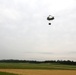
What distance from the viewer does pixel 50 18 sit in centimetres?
4400

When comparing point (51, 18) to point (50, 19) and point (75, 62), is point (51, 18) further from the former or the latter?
point (75, 62)

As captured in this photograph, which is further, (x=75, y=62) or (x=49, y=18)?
(x=75, y=62)

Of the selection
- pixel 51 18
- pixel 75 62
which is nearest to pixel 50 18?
pixel 51 18

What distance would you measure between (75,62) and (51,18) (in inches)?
5331

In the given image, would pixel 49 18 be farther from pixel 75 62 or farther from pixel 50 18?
pixel 75 62

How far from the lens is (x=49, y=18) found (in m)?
44.0

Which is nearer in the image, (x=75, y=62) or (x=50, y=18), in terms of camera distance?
(x=50, y=18)

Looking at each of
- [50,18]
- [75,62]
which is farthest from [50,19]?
[75,62]

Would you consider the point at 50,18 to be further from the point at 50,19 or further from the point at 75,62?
the point at 75,62

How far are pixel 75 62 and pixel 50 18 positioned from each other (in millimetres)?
135406

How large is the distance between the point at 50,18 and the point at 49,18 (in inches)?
7.5

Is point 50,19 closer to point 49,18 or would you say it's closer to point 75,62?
point 49,18

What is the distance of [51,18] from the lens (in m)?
44.0

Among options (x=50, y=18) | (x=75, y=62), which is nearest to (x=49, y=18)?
(x=50, y=18)
